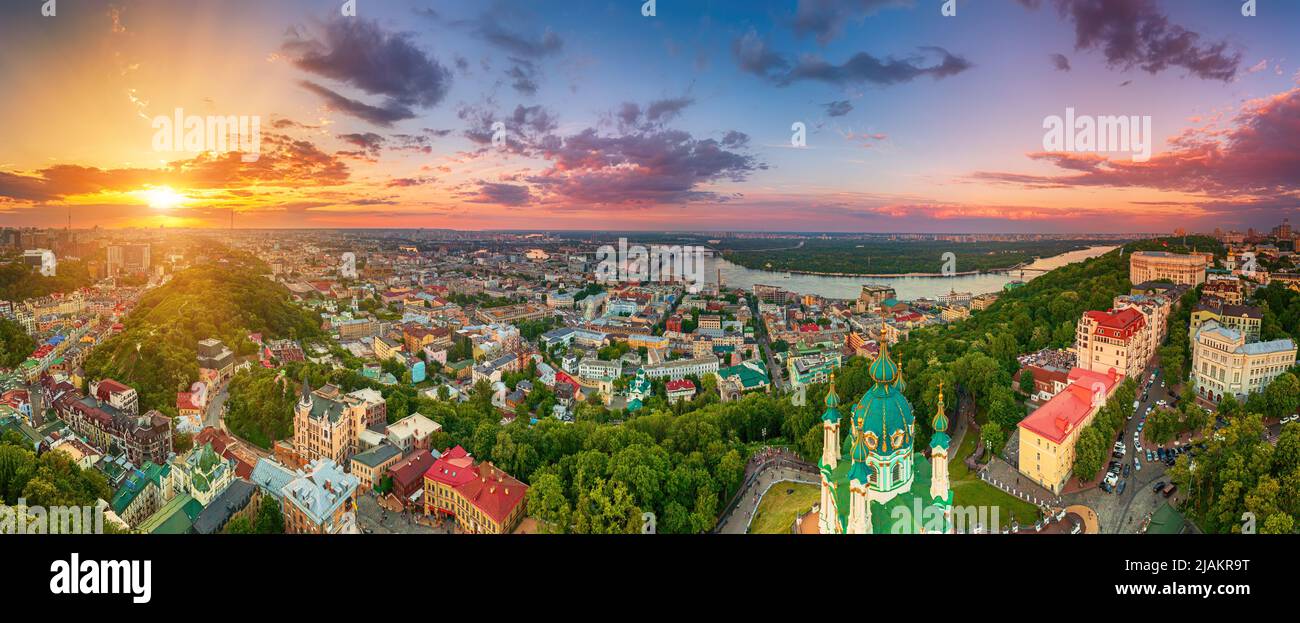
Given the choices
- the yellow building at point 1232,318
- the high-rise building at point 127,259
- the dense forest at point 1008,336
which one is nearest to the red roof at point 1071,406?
the dense forest at point 1008,336

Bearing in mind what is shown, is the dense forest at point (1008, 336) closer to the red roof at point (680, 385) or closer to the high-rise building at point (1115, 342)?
the high-rise building at point (1115, 342)

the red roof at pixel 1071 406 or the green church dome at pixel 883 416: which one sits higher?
the green church dome at pixel 883 416

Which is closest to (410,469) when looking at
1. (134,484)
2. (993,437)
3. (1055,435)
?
(134,484)

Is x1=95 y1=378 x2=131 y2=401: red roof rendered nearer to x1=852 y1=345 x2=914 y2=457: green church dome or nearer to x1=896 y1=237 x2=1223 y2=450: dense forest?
x1=852 y1=345 x2=914 y2=457: green church dome

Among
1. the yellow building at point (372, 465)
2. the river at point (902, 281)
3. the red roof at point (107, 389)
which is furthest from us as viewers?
the river at point (902, 281)

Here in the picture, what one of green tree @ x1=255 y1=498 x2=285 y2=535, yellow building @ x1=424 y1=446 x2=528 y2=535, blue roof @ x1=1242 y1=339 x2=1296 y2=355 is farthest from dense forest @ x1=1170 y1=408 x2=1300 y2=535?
green tree @ x1=255 y1=498 x2=285 y2=535

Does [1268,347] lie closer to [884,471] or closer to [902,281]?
[884,471]

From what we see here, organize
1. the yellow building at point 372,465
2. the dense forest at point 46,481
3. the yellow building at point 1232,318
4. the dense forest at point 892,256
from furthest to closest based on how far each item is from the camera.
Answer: the dense forest at point 892,256, the yellow building at point 1232,318, the yellow building at point 372,465, the dense forest at point 46,481
